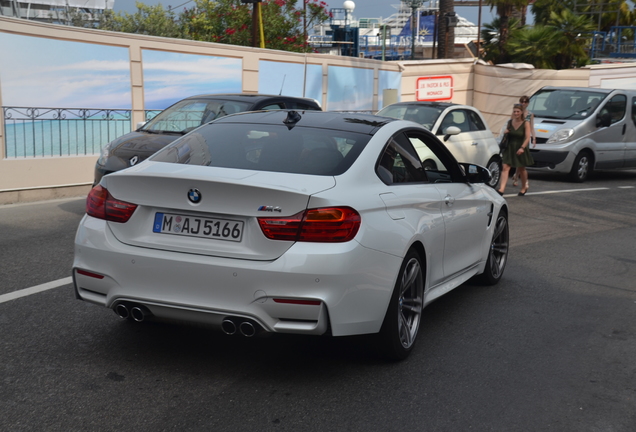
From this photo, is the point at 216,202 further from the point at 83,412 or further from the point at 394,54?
the point at 394,54

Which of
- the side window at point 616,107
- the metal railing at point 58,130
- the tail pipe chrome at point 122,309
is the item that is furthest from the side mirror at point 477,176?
the side window at point 616,107

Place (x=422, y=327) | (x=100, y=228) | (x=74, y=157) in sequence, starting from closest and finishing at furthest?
1. (x=100, y=228)
2. (x=422, y=327)
3. (x=74, y=157)

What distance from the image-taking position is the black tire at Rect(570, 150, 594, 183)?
16.9 meters

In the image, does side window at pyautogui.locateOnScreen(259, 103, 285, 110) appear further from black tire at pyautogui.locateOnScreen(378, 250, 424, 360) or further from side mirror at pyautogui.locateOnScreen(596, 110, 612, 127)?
side mirror at pyautogui.locateOnScreen(596, 110, 612, 127)

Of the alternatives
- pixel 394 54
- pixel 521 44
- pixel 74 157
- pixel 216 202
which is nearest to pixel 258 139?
pixel 216 202

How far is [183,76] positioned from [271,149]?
11.7m

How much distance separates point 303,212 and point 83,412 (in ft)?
4.90

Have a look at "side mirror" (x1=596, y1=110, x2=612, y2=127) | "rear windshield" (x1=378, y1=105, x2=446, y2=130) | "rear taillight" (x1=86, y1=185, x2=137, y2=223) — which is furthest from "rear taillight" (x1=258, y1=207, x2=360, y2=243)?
"side mirror" (x1=596, y1=110, x2=612, y2=127)

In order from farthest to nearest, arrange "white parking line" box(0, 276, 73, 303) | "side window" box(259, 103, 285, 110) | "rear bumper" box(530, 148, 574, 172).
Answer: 1. "rear bumper" box(530, 148, 574, 172)
2. "side window" box(259, 103, 285, 110)
3. "white parking line" box(0, 276, 73, 303)

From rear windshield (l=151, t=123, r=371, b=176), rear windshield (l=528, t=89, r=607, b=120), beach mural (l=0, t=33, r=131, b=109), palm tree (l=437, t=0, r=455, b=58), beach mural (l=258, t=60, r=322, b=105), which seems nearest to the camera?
rear windshield (l=151, t=123, r=371, b=176)

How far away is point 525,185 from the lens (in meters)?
14.1

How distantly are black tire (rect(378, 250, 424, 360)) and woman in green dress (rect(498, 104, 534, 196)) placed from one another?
9278mm

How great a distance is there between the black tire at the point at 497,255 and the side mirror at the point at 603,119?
11444mm

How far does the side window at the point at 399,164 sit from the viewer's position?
4809 mm
